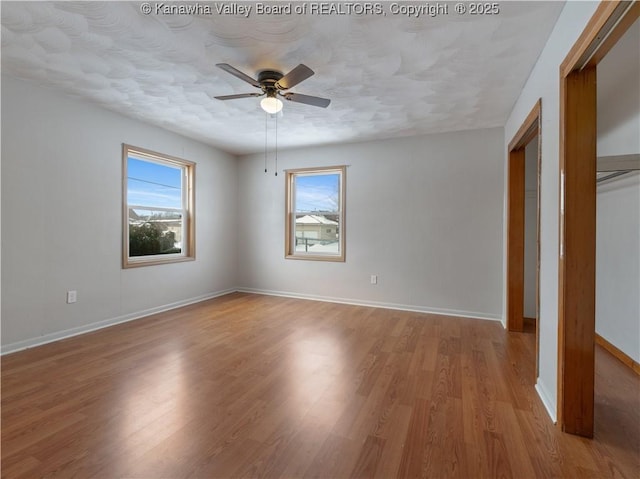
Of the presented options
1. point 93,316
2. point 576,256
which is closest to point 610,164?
point 576,256

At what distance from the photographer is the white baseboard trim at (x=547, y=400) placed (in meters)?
1.91

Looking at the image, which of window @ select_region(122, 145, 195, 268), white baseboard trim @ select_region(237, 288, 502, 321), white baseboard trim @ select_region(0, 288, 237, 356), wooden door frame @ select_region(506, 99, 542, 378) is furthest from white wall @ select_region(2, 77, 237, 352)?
wooden door frame @ select_region(506, 99, 542, 378)

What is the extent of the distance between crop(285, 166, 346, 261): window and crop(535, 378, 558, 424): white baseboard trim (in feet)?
10.1

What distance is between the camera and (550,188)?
211 centimetres

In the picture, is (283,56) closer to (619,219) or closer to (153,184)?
(153,184)

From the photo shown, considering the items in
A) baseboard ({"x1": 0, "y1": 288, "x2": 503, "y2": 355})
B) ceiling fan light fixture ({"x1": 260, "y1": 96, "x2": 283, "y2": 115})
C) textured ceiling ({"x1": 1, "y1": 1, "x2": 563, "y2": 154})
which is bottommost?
baseboard ({"x1": 0, "y1": 288, "x2": 503, "y2": 355})

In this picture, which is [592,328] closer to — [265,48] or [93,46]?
[265,48]

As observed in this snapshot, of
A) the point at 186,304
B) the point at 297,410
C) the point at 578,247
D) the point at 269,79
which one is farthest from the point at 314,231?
the point at 578,247

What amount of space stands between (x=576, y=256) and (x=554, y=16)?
5.05 ft

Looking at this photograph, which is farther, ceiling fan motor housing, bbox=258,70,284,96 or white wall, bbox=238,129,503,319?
white wall, bbox=238,129,503,319

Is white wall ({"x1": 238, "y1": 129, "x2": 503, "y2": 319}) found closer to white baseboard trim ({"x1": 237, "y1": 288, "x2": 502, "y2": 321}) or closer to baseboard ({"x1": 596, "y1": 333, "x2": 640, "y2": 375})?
white baseboard trim ({"x1": 237, "y1": 288, "x2": 502, "y2": 321})

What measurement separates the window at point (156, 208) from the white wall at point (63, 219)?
12cm

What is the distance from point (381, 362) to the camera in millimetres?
2742

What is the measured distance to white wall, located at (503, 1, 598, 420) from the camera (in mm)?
1887
